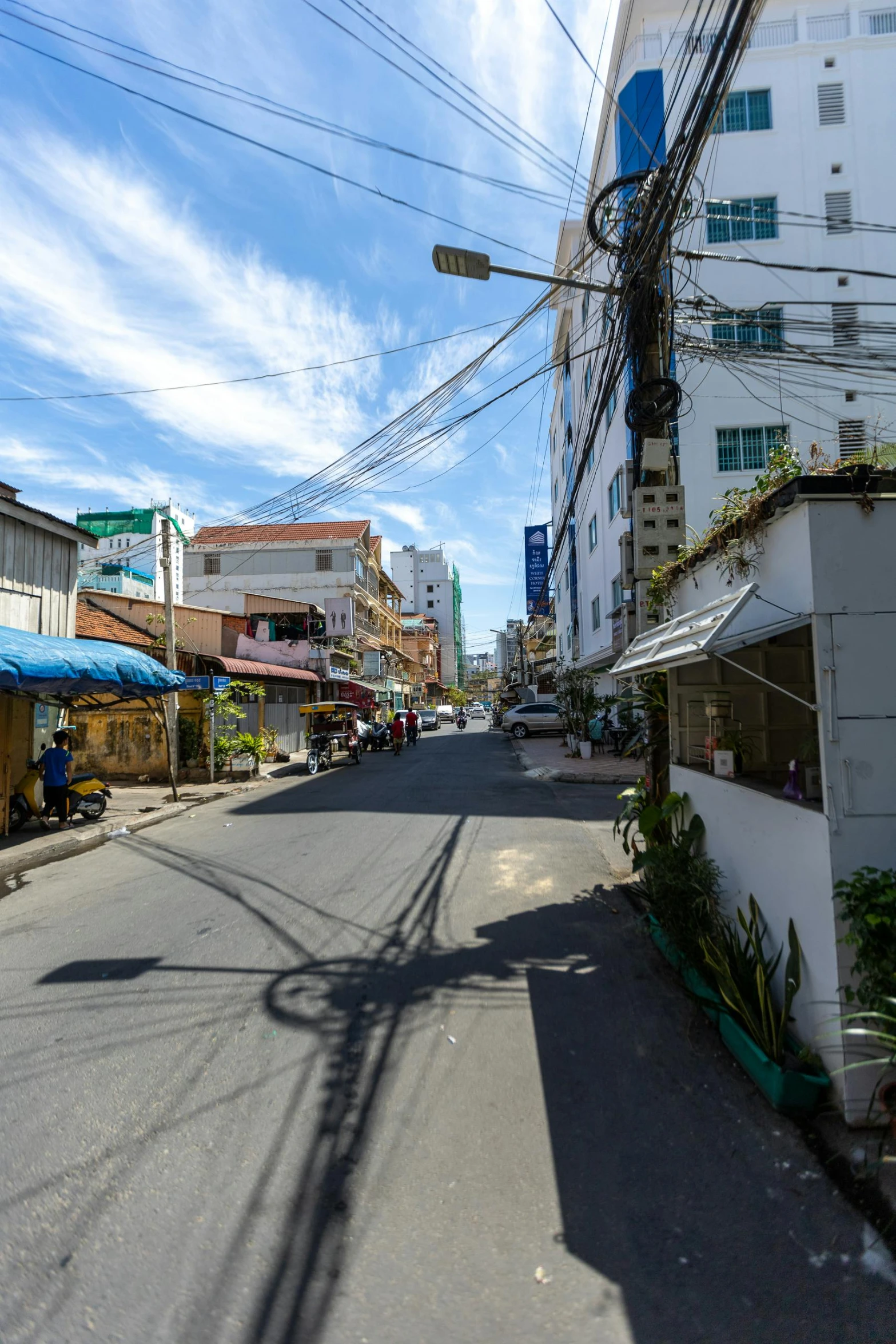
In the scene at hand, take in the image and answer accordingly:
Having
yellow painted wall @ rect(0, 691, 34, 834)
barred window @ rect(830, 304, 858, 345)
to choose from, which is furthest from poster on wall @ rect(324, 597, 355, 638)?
barred window @ rect(830, 304, 858, 345)

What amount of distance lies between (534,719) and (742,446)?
15.8m

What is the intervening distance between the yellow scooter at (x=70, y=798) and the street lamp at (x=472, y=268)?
9.09 m

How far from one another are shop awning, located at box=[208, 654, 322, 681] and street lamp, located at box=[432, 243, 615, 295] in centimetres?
1353

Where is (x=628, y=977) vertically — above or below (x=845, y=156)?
below

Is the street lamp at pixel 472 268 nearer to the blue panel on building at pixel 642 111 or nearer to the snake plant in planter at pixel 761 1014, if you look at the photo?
the snake plant in planter at pixel 761 1014

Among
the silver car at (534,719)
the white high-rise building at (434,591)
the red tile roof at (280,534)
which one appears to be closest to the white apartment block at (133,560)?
the red tile roof at (280,534)

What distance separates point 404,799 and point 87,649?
590cm

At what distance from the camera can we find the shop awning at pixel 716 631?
3629 mm

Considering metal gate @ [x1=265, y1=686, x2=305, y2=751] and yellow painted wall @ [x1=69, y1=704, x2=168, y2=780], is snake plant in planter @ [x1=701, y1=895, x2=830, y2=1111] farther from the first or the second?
metal gate @ [x1=265, y1=686, x2=305, y2=751]

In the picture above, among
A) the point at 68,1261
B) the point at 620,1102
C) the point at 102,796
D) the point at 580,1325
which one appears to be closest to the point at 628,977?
the point at 620,1102

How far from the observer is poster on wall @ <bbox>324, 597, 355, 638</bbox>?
99.0 ft

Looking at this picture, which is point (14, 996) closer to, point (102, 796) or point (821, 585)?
point (821, 585)

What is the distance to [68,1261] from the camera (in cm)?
238

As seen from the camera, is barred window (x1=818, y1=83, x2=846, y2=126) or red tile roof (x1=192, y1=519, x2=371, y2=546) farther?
red tile roof (x1=192, y1=519, x2=371, y2=546)
